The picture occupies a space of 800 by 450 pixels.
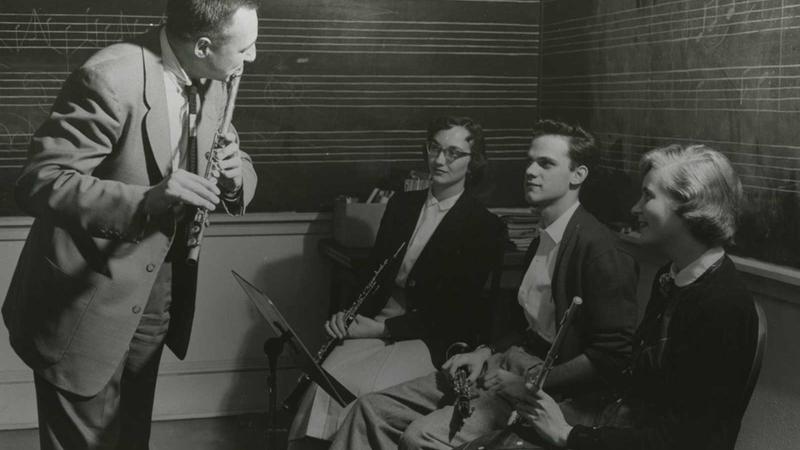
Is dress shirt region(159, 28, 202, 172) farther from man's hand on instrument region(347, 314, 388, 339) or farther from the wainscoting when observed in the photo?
the wainscoting

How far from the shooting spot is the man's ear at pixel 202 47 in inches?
96.0

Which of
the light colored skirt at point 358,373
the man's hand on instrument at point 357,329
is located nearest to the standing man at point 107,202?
the light colored skirt at point 358,373

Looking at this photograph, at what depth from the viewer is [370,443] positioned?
117 inches

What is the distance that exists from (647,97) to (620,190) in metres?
0.41

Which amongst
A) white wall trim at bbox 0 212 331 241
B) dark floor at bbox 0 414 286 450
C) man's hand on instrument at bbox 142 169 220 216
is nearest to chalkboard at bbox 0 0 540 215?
white wall trim at bbox 0 212 331 241

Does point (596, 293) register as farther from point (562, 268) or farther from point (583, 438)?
point (583, 438)

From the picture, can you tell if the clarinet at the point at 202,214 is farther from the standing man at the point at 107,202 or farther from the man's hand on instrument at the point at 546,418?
the man's hand on instrument at the point at 546,418

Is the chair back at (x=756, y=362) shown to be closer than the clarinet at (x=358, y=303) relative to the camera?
Yes

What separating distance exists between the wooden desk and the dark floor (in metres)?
0.63

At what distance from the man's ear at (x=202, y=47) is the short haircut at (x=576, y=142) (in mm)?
1153

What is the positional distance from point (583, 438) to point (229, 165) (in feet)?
3.76

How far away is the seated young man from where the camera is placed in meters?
2.67

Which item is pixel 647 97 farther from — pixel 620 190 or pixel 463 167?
pixel 463 167

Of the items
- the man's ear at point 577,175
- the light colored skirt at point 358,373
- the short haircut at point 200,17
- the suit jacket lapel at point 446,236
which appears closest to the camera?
the short haircut at point 200,17
